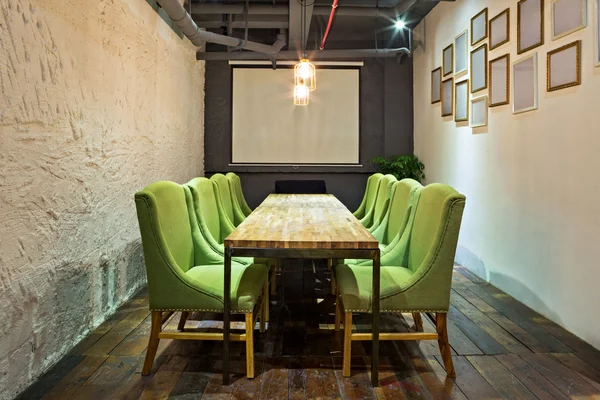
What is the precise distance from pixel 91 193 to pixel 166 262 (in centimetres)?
101

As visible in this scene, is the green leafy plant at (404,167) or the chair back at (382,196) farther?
the green leafy plant at (404,167)

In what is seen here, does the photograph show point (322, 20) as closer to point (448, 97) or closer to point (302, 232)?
point (448, 97)

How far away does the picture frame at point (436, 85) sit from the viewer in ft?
16.1

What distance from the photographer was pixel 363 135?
6.00m

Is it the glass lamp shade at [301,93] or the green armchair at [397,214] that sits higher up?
the glass lamp shade at [301,93]

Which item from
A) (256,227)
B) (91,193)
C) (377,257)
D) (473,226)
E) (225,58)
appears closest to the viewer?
(377,257)

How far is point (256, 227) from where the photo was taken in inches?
88.0

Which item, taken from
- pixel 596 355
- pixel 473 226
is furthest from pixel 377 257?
pixel 473 226

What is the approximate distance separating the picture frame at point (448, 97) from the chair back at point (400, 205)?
2042 millimetres

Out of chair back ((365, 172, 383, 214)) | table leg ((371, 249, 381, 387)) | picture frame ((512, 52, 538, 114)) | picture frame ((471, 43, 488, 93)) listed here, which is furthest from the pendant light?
table leg ((371, 249, 381, 387))

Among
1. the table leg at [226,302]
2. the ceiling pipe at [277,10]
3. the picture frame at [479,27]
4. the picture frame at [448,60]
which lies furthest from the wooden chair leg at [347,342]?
the ceiling pipe at [277,10]

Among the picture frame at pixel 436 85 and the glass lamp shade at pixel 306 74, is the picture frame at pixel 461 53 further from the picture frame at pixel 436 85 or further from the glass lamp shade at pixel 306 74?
the glass lamp shade at pixel 306 74

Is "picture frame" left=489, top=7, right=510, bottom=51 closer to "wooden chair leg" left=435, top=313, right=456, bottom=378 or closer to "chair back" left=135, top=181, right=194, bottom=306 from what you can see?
"wooden chair leg" left=435, top=313, right=456, bottom=378

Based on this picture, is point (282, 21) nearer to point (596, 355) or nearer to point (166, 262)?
point (166, 262)
